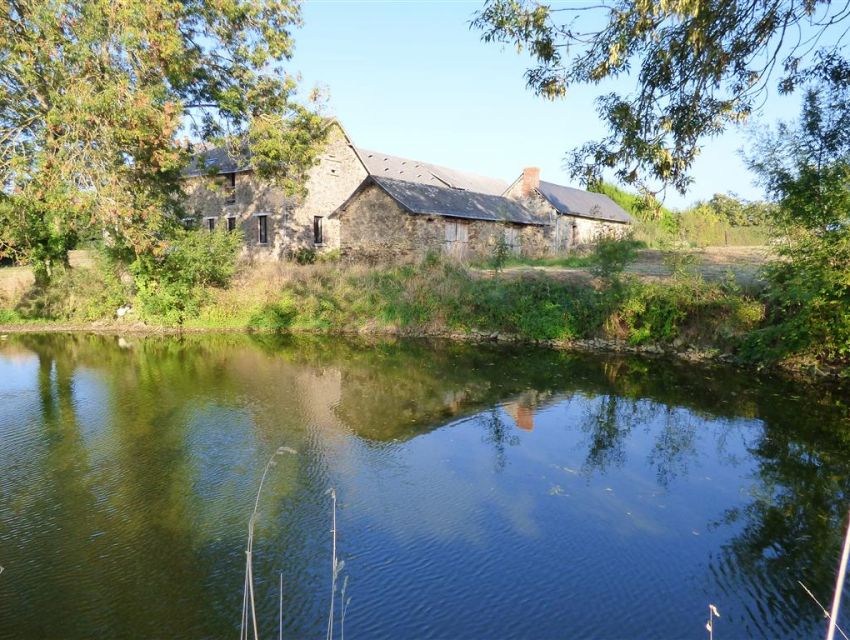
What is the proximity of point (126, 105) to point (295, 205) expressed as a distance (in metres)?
13.8

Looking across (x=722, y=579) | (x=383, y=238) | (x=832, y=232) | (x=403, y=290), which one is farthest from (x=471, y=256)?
(x=722, y=579)

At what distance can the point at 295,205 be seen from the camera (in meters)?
27.1

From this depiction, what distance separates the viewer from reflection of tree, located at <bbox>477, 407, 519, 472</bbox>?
24.6ft

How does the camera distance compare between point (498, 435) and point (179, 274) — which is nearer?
point (498, 435)

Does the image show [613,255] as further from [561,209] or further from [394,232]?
[561,209]

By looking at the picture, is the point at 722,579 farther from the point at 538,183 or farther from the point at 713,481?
the point at 538,183

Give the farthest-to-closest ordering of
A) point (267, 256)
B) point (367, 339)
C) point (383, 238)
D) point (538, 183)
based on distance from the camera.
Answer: point (538, 183) → point (267, 256) → point (383, 238) → point (367, 339)

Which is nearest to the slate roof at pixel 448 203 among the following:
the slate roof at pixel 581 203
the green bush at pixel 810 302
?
the slate roof at pixel 581 203

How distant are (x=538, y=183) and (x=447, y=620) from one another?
102ft

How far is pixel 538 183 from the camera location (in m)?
32.7

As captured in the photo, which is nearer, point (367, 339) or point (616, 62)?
point (616, 62)

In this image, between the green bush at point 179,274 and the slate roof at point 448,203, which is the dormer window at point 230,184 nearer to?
the slate roof at point 448,203

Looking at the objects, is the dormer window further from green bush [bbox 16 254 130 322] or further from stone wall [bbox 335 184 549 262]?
green bush [bbox 16 254 130 322]

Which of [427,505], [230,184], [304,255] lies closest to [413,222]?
[304,255]
